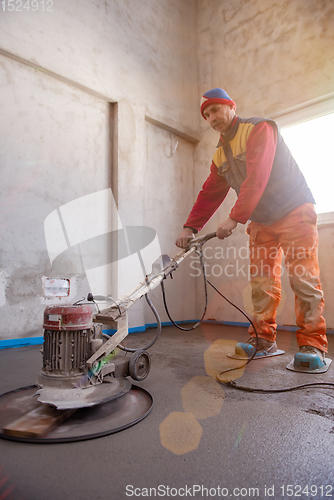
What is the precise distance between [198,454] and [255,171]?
1460 millimetres

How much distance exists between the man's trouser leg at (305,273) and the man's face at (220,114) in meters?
0.71

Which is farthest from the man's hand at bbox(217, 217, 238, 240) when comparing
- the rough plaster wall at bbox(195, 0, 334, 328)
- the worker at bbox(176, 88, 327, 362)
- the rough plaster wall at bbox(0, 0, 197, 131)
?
the rough plaster wall at bbox(0, 0, 197, 131)

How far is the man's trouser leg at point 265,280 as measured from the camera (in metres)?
2.20

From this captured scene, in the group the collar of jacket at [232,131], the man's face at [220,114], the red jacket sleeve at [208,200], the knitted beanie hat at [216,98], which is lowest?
the red jacket sleeve at [208,200]

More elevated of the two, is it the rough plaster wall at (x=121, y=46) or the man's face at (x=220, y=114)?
the rough plaster wall at (x=121, y=46)

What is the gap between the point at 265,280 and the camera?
222 cm

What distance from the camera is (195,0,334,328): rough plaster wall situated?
11.3 ft

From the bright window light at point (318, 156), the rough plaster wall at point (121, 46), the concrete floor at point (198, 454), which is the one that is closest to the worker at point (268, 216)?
the concrete floor at point (198, 454)

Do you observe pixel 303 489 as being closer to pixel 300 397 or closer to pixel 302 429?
pixel 302 429

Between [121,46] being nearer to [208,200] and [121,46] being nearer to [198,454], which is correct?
[208,200]

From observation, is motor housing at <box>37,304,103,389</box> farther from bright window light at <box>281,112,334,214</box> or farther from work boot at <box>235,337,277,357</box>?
bright window light at <box>281,112,334,214</box>

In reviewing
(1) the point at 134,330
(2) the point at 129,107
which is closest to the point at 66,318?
(1) the point at 134,330

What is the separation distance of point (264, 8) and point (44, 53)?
9.35 feet

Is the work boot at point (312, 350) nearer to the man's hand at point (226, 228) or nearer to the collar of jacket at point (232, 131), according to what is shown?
the man's hand at point (226, 228)
